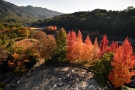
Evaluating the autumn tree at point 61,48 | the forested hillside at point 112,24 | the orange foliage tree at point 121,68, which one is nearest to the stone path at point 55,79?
the autumn tree at point 61,48

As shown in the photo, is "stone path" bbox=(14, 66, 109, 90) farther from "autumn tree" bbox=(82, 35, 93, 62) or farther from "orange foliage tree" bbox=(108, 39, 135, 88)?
"autumn tree" bbox=(82, 35, 93, 62)

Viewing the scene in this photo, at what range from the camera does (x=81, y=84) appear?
30.1 metres

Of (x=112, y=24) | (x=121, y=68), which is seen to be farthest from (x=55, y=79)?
(x=112, y=24)

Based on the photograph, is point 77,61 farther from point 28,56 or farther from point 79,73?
point 28,56

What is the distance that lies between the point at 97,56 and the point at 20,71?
2226 centimetres

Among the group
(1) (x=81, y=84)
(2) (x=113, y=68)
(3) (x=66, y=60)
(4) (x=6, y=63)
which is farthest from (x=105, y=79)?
(4) (x=6, y=63)

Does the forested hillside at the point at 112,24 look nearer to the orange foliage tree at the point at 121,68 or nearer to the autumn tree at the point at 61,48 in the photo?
the autumn tree at the point at 61,48

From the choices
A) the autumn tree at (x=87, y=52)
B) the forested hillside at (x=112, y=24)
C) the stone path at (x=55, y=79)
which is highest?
the forested hillside at (x=112, y=24)

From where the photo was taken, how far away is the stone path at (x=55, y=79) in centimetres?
2940

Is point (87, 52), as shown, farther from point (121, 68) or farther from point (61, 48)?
point (121, 68)

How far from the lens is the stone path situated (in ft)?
96.5

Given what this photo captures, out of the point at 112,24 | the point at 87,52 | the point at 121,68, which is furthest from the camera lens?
the point at 112,24

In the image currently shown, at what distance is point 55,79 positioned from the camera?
108 ft

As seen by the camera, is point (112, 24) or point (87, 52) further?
point (112, 24)
